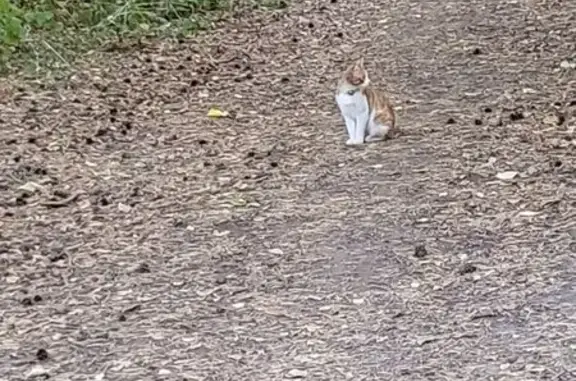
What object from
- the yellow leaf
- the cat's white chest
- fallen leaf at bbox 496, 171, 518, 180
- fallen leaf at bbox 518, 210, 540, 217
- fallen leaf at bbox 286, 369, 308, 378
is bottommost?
fallen leaf at bbox 286, 369, 308, 378

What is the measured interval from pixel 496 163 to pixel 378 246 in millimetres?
1198

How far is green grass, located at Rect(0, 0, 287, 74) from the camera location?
26.7 ft

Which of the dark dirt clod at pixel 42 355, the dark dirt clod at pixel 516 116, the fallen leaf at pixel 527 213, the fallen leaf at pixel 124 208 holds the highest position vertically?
the fallen leaf at pixel 124 208

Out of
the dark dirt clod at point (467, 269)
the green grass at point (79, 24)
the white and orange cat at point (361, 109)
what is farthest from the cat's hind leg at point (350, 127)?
the green grass at point (79, 24)

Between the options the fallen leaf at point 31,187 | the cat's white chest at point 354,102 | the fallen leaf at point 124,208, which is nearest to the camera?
the fallen leaf at point 124,208

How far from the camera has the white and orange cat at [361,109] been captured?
252 inches

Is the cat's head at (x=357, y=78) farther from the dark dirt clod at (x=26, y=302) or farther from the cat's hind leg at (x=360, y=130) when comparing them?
the dark dirt clod at (x=26, y=302)

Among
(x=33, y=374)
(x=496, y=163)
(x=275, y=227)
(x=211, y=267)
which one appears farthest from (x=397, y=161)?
(x=33, y=374)

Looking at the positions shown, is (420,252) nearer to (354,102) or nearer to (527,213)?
(527,213)

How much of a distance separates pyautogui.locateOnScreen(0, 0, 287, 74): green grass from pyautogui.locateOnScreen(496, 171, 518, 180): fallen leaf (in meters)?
3.54

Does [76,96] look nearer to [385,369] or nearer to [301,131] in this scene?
[301,131]

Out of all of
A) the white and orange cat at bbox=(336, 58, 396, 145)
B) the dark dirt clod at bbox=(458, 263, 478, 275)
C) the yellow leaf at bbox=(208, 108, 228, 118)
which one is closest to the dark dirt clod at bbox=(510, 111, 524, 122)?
the white and orange cat at bbox=(336, 58, 396, 145)

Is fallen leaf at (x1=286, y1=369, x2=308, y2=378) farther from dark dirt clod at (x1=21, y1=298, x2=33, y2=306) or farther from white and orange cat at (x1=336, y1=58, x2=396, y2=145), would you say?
white and orange cat at (x1=336, y1=58, x2=396, y2=145)

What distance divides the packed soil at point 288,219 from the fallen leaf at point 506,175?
1.1 inches
